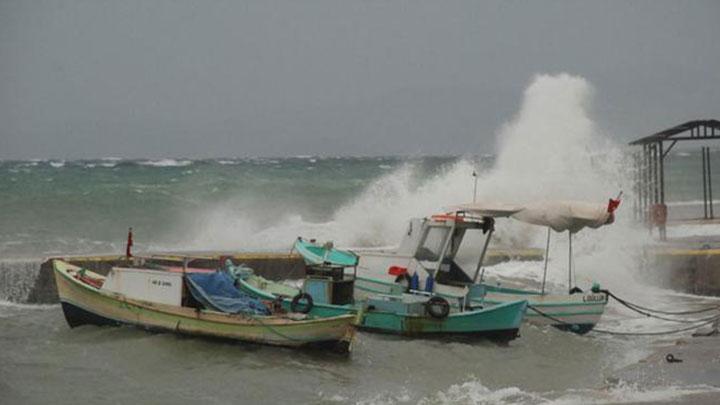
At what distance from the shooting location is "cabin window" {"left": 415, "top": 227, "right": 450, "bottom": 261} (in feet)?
65.1

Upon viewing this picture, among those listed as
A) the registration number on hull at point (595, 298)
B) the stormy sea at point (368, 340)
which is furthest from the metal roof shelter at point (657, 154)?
the registration number on hull at point (595, 298)

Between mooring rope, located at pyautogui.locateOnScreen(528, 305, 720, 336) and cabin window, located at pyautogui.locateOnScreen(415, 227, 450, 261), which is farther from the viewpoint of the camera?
cabin window, located at pyautogui.locateOnScreen(415, 227, 450, 261)

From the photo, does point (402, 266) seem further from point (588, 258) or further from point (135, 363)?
point (588, 258)

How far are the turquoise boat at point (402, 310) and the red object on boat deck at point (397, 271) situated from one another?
1.83 feet

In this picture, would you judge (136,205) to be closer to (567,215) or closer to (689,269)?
(689,269)

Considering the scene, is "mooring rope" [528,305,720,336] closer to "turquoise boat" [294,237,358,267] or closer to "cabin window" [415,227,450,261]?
"cabin window" [415,227,450,261]

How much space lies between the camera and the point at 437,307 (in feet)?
59.8

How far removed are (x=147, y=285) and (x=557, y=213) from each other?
8.30m

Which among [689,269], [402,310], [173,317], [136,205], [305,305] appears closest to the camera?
[173,317]

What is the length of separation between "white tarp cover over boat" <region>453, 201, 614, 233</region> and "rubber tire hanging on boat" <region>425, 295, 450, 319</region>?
252 cm

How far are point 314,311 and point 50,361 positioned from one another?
481 centimetres

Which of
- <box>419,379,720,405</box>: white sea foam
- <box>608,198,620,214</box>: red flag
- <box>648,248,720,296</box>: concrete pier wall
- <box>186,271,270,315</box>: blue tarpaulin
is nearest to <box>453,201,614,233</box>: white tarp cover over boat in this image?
<box>608,198,620,214</box>: red flag

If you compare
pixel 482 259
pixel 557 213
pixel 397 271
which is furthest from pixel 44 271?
pixel 557 213

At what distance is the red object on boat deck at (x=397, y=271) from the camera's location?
65.0ft
